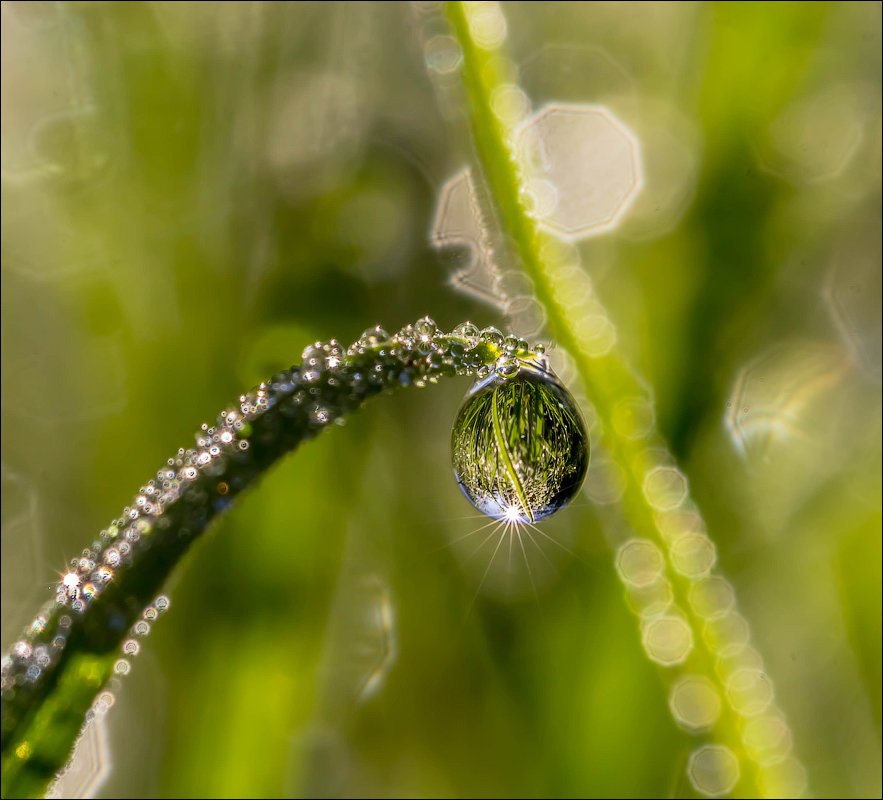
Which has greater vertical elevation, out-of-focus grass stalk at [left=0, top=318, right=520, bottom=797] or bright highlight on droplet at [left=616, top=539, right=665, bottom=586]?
bright highlight on droplet at [left=616, top=539, right=665, bottom=586]

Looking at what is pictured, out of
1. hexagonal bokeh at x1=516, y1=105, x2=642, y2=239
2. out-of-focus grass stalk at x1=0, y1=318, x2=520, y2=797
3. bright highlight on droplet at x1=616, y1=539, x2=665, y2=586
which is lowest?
out-of-focus grass stalk at x1=0, y1=318, x2=520, y2=797

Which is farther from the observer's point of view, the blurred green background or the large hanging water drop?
the blurred green background

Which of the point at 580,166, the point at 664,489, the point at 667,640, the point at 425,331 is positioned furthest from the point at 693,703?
the point at 580,166

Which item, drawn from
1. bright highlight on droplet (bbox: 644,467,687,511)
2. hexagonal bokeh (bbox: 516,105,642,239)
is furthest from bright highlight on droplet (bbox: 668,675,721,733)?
hexagonal bokeh (bbox: 516,105,642,239)

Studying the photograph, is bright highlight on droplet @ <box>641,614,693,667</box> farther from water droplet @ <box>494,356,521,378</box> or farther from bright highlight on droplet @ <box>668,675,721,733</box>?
water droplet @ <box>494,356,521,378</box>

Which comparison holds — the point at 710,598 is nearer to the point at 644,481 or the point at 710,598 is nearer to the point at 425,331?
the point at 644,481

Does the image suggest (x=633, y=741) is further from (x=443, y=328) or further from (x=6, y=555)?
(x=6, y=555)

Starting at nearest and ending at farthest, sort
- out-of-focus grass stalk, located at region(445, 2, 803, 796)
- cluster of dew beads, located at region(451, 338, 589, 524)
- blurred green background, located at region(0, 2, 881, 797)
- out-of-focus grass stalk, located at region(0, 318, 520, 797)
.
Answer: out-of-focus grass stalk, located at region(0, 318, 520, 797) < cluster of dew beads, located at region(451, 338, 589, 524) < out-of-focus grass stalk, located at region(445, 2, 803, 796) < blurred green background, located at region(0, 2, 881, 797)

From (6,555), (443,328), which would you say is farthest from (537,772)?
(6,555)
